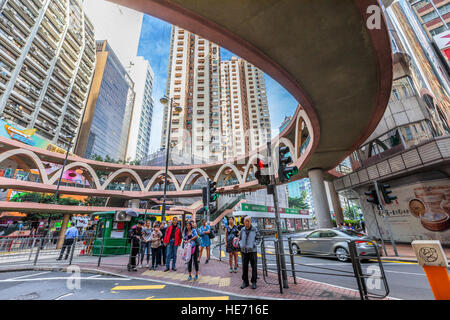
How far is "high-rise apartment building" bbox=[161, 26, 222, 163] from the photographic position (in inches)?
2060

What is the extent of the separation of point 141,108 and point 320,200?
369 feet

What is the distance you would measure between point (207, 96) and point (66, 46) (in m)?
46.3

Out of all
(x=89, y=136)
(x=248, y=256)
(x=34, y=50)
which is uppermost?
(x=34, y=50)

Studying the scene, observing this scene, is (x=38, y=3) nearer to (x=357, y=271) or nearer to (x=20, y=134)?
(x=20, y=134)

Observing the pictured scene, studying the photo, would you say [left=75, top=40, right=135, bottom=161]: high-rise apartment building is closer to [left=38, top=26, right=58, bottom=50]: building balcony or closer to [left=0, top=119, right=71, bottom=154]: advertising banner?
[left=38, top=26, right=58, bottom=50]: building balcony

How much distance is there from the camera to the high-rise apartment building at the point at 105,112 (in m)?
66.8

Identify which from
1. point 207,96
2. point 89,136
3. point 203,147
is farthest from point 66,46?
point 203,147

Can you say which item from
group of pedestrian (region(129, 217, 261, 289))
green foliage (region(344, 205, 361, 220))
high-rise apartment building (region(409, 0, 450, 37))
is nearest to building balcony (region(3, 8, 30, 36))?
group of pedestrian (region(129, 217, 261, 289))

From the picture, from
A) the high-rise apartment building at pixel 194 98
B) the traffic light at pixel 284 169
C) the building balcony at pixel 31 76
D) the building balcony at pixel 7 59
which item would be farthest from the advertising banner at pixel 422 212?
the building balcony at pixel 31 76

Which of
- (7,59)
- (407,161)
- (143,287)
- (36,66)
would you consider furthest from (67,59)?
(407,161)

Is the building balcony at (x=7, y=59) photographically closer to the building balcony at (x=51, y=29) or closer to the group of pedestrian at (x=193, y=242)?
the building balcony at (x=51, y=29)
